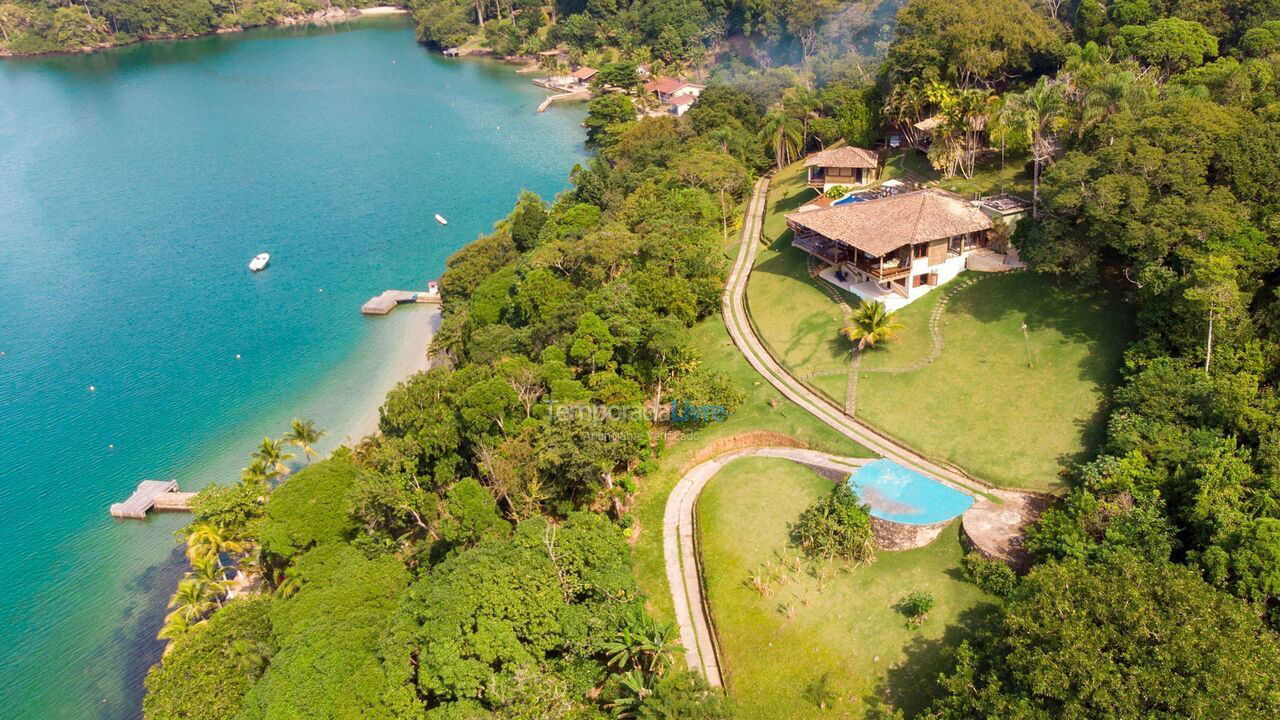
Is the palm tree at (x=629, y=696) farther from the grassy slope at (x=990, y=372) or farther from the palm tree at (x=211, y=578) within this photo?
the palm tree at (x=211, y=578)

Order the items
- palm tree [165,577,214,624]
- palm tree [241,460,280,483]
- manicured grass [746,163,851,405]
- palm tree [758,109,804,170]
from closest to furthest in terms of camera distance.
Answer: palm tree [165,577,214,624] → palm tree [241,460,280,483] → manicured grass [746,163,851,405] → palm tree [758,109,804,170]

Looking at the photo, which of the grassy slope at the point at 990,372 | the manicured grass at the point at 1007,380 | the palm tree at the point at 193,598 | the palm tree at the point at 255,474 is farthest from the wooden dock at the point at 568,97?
the palm tree at the point at 193,598

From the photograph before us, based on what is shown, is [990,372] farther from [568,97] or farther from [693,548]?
[568,97]

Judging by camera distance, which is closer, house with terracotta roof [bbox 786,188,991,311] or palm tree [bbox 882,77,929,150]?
house with terracotta roof [bbox 786,188,991,311]

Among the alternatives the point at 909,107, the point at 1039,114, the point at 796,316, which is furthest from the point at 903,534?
the point at 909,107

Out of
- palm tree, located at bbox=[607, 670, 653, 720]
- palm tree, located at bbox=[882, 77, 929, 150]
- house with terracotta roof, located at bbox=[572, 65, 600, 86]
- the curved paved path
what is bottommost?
palm tree, located at bbox=[607, 670, 653, 720]

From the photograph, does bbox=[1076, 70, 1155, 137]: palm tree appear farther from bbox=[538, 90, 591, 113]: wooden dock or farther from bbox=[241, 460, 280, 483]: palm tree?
bbox=[538, 90, 591, 113]: wooden dock

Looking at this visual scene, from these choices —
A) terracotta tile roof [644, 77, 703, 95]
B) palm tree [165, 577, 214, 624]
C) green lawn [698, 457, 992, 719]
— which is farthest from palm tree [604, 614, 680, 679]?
terracotta tile roof [644, 77, 703, 95]
